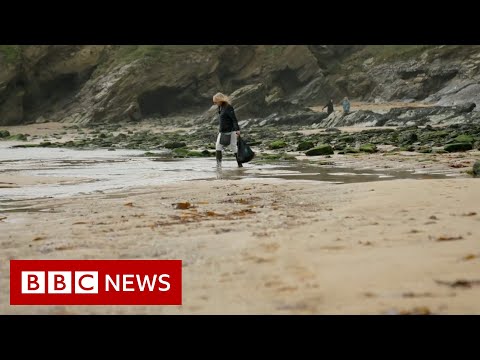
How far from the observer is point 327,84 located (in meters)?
57.8

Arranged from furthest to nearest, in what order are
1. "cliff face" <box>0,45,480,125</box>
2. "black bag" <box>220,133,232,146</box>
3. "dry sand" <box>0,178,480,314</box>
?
"cliff face" <box>0,45,480,125</box>
"black bag" <box>220,133,232,146</box>
"dry sand" <box>0,178,480,314</box>

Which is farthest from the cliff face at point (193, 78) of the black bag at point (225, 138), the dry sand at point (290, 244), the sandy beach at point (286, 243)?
the dry sand at point (290, 244)

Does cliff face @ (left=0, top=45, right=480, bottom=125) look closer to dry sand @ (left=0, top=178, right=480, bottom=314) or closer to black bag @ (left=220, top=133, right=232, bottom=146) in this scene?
black bag @ (left=220, top=133, right=232, bottom=146)

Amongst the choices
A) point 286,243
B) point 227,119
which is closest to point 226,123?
point 227,119

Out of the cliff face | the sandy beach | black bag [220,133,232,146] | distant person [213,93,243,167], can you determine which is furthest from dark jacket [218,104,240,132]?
the cliff face

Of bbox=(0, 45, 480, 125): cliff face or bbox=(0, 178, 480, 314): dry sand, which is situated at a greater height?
bbox=(0, 45, 480, 125): cliff face

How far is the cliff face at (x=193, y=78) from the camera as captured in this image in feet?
161

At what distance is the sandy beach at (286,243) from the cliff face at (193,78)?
3768cm

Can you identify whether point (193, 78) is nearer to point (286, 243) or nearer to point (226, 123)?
point (226, 123)

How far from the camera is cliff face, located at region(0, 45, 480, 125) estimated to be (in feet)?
161

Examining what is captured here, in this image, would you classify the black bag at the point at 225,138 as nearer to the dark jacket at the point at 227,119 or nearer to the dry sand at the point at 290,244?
the dark jacket at the point at 227,119

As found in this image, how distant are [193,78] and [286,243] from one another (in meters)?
50.4

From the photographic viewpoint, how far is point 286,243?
15.2 ft

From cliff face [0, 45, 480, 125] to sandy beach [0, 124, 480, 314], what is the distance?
3768 cm
